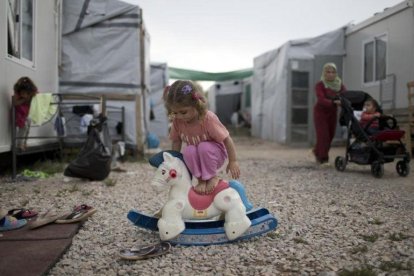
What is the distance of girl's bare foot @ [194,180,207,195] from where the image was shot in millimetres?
2488

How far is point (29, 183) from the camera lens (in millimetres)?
4562

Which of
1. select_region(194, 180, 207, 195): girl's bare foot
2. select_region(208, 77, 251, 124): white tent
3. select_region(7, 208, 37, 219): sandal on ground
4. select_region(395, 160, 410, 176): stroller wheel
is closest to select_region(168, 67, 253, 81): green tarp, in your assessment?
select_region(208, 77, 251, 124): white tent

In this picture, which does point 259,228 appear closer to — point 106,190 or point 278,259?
point 278,259

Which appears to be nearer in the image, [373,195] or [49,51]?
[373,195]

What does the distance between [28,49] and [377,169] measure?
5.04 meters

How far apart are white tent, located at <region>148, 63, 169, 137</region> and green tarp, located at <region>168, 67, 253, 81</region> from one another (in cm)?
191

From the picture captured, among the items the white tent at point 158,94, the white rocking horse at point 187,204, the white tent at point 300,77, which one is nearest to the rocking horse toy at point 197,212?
the white rocking horse at point 187,204

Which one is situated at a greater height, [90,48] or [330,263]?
[90,48]

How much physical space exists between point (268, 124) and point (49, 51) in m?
7.67

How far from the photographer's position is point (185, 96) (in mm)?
2395

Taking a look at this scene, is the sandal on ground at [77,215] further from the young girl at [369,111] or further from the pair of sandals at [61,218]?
the young girl at [369,111]

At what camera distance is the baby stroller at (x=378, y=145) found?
509 centimetres

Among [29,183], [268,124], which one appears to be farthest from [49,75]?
[268,124]

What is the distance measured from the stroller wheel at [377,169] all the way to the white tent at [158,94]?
9230 mm
